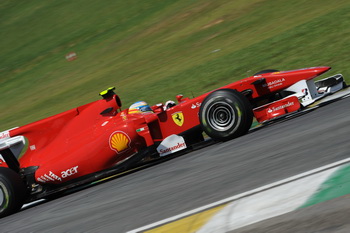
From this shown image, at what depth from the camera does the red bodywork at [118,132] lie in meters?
7.53

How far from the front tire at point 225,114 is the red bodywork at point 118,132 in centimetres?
31

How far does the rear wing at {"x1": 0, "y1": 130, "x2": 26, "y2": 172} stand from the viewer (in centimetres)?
799

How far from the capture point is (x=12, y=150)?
803 cm

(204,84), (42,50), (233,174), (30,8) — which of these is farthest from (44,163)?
(30,8)

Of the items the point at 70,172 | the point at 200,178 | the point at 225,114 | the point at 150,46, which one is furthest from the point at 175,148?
the point at 150,46

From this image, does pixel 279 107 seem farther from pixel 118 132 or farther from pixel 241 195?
pixel 241 195

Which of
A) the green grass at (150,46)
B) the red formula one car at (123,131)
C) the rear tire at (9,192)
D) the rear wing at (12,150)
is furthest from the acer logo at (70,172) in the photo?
the green grass at (150,46)

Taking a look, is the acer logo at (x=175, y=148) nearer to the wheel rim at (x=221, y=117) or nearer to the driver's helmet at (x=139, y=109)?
the wheel rim at (x=221, y=117)

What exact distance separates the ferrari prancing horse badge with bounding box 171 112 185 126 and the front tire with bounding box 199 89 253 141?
0.40 m

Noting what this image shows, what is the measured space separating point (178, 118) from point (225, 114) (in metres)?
0.74

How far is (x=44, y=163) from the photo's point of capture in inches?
305

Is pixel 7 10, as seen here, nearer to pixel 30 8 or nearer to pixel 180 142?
pixel 30 8

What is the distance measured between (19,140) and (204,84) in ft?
23.1

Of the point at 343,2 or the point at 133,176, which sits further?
the point at 343,2
